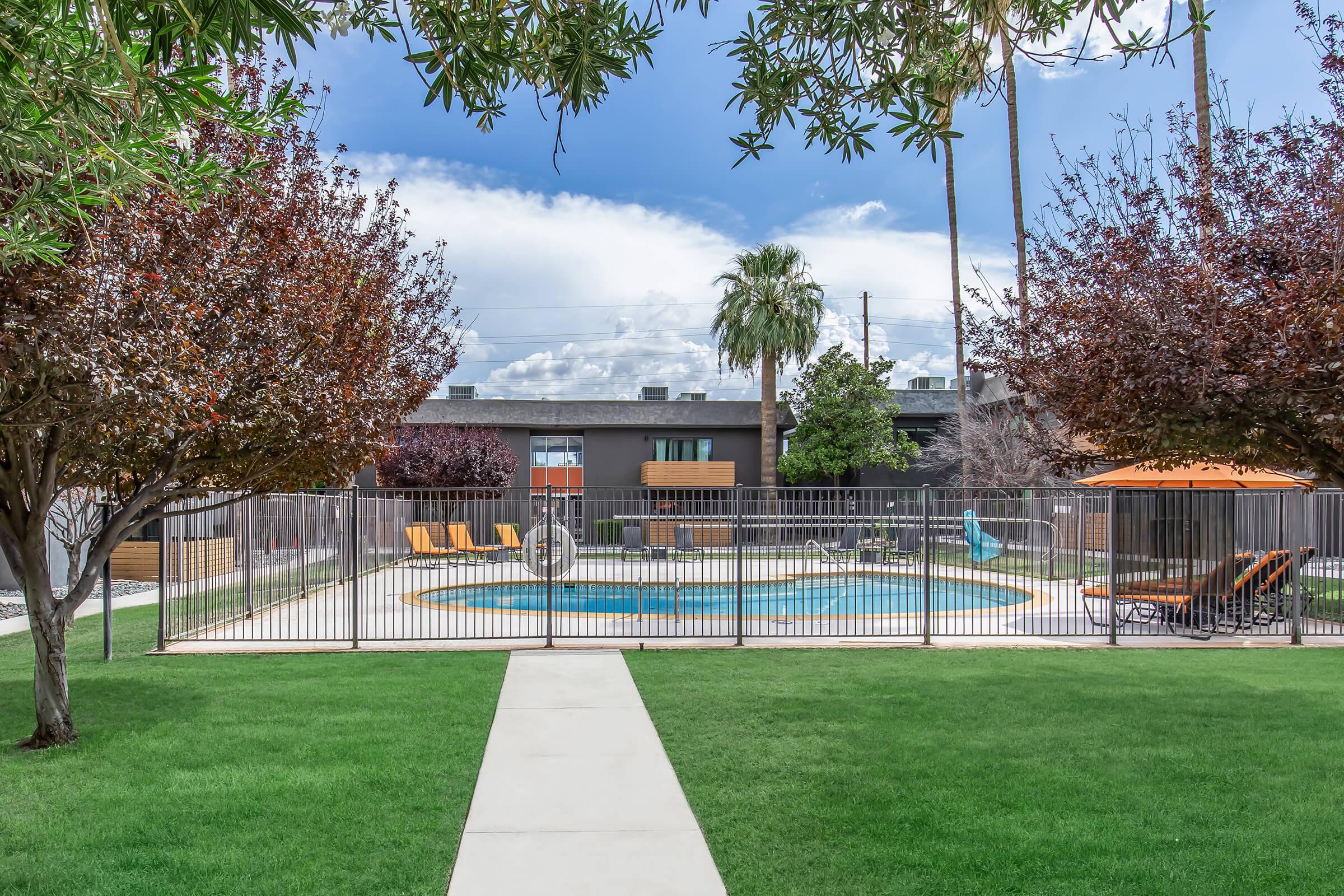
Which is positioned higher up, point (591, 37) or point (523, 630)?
point (591, 37)

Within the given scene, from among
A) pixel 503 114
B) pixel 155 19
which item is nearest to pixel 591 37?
pixel 503 114

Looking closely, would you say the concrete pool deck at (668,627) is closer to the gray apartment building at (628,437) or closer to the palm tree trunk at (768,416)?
the palm tree trunk at (768,416)

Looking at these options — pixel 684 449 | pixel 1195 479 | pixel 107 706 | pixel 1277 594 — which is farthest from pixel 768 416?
pixel 107 706

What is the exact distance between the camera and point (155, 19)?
258 cm

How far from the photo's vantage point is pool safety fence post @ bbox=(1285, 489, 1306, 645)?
1208 cm

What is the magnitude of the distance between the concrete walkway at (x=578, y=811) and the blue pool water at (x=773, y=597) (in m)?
4.55

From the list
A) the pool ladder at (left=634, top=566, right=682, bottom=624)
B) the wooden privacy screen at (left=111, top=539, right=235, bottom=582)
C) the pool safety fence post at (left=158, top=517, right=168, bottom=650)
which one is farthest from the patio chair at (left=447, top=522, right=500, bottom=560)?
the pool safety fence post at (left=158, top=517, right=168, bottom=650)

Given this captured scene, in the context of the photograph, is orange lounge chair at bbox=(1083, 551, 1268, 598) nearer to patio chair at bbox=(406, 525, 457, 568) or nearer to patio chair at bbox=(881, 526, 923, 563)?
patio chair at bbox=(881, 526, 923, 563)

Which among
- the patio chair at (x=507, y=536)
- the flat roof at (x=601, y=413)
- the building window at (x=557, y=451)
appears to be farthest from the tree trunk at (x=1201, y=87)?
the building window at (x=557, y=451)

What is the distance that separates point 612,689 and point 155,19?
7.53 m

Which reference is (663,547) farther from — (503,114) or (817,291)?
(817,291)

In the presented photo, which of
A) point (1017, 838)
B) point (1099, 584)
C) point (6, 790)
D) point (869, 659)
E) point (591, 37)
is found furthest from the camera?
point (1099, 584)

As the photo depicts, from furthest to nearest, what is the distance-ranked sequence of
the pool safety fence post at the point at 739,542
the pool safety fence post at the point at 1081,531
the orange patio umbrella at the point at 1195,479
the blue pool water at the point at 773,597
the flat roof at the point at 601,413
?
the flat roof at the point at 601,413 < the orange patio umbrella at the point at 1195,479 < the pool safety fence post at the point at 1081,531 < the blue pool water at the point at 773,597 < the pool safety fence post at the point at 739,542

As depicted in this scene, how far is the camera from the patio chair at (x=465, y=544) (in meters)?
13.8
